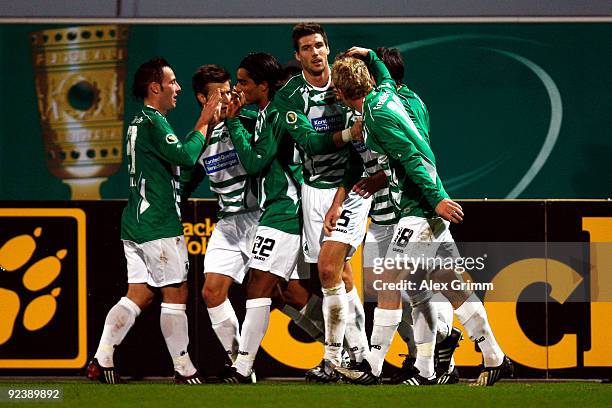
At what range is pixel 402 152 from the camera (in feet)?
21.9

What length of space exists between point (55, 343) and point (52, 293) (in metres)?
0.30

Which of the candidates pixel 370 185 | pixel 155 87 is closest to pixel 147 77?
pixel 155 87

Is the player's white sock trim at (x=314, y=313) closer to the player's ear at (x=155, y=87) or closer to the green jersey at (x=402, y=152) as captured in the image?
the green jersey at (x=402, y=152)

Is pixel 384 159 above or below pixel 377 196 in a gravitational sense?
above

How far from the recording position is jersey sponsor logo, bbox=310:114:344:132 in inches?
286

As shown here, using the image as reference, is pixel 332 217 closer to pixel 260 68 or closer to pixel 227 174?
pixel 227 174

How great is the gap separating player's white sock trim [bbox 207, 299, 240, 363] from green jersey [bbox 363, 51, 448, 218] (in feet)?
3.80

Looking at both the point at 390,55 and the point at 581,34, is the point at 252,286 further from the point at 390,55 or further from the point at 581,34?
the point at 581,34

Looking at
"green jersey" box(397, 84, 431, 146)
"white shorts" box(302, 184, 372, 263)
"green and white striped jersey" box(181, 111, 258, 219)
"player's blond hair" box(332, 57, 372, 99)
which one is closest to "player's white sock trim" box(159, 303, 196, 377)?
"green and white striped jersey" box(181, 111, 258, 219)

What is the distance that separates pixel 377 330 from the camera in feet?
23.1

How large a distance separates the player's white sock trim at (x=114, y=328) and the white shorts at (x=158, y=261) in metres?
0.16

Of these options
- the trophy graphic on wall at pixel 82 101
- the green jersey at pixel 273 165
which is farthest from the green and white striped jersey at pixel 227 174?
the trophy graphic on wall at pixel 82 101

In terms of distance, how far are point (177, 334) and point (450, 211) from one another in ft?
5.80

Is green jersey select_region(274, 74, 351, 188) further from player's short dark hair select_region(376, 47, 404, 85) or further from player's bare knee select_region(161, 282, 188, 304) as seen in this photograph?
player's bare knee select_region(161, 282, 188, 304)
